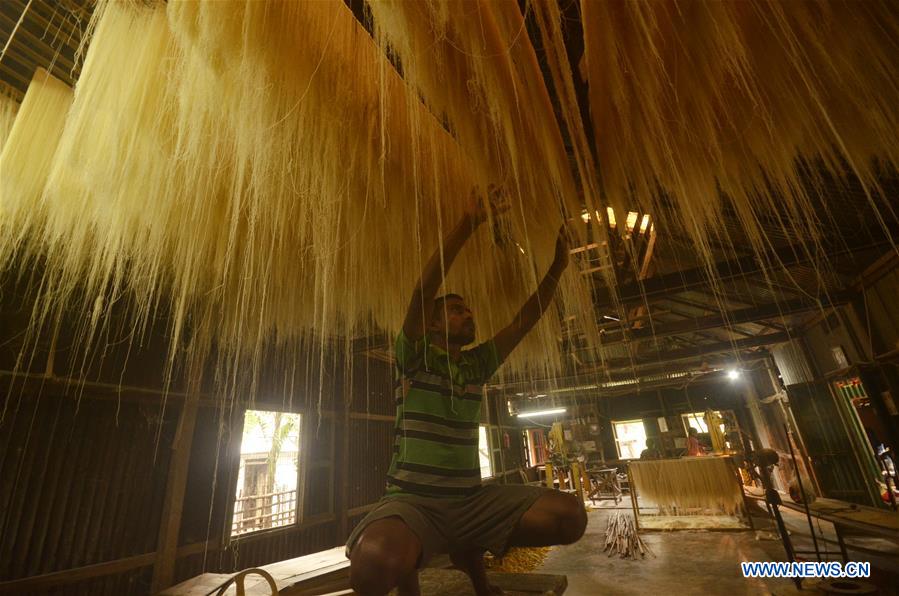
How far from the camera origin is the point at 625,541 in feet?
23.4

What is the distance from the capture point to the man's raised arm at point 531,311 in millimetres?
2221

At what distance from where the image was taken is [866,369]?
579 centimetres

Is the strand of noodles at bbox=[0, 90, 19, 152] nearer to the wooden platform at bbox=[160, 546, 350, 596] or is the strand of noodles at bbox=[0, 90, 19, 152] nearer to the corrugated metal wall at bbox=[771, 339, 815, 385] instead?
the wooden platform at bbox=[160, 546, 350, 596]

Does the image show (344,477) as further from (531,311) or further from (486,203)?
(486,203)

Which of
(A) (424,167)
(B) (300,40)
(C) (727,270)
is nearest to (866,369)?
(C) (727,270)

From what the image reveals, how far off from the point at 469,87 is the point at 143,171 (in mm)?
2364

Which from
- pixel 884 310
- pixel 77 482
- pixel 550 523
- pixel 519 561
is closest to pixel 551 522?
pixel 550 523

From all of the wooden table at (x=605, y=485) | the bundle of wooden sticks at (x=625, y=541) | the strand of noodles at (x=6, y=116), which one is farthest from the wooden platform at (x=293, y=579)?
the wooden table at (x=605, y=485)

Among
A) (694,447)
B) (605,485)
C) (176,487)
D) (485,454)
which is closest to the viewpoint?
(176,487)

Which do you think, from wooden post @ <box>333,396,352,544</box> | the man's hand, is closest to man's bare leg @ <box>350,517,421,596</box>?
the man's hand

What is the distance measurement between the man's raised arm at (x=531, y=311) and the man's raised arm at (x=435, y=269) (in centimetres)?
54

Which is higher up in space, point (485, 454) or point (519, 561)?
point (485, 454)

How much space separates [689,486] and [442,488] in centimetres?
949

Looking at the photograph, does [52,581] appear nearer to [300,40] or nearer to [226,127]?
[226,127]
